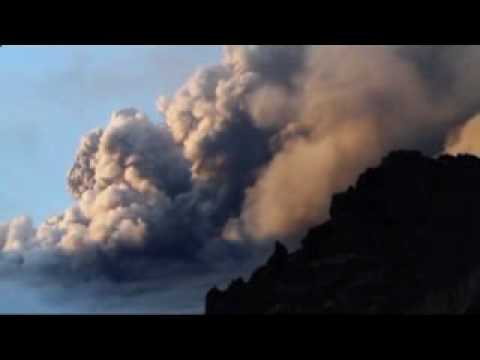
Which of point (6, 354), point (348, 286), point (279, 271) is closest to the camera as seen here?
point (6, 354)

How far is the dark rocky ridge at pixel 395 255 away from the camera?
15.6 m

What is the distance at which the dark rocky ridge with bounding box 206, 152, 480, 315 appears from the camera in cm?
1555

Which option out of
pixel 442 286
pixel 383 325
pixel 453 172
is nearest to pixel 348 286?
pixel 442 286

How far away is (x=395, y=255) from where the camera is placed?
2177 centimetres

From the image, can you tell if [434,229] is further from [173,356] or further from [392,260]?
[173,356]

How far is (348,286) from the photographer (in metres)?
19.0

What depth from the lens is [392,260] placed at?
64.7ft

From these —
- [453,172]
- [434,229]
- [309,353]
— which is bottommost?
[309,353]
